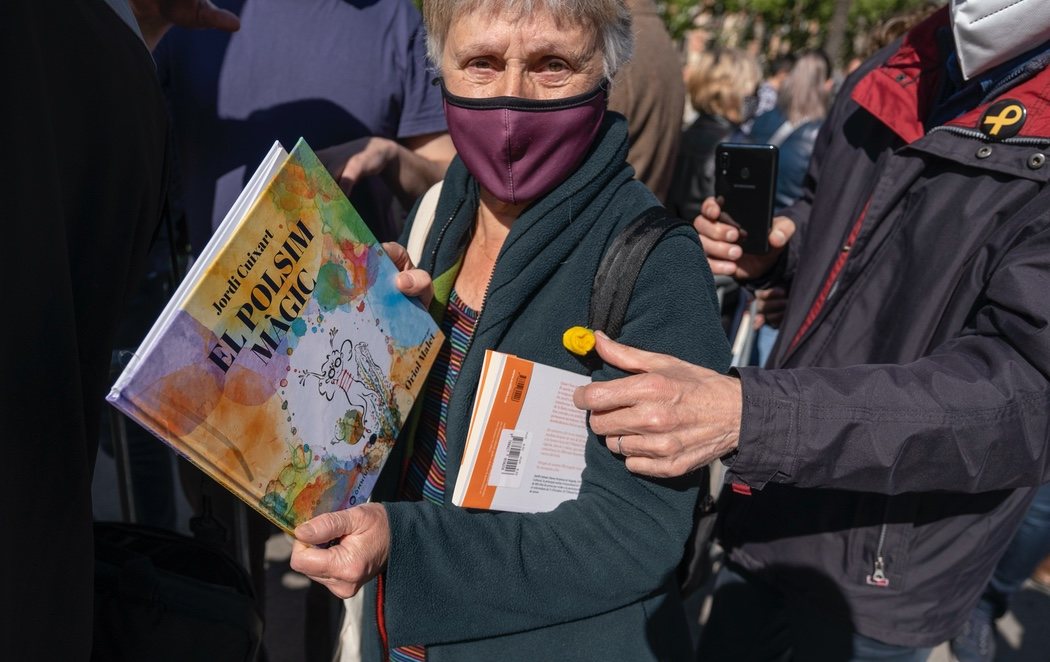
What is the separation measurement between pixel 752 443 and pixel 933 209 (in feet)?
2.04

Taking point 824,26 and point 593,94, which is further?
point 824,26

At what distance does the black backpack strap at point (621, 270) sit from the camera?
1.24 metres

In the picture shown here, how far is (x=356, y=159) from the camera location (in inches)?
72.8

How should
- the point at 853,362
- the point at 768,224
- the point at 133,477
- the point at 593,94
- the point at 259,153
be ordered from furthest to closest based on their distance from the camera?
1. the point at 133,477
2. the point at 259,153
3. the point at 768,224
4. the point at 853,362
5. the point at 593,94

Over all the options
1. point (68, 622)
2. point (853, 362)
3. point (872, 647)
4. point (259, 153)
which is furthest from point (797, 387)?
point (259, 153)

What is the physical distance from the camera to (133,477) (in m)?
2.93

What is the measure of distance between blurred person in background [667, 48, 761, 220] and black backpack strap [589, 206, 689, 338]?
3296mm

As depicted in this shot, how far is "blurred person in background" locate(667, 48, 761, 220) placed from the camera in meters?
4.59

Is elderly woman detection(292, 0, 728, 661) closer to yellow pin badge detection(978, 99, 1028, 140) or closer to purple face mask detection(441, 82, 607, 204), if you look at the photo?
purple face mask detection(441, 82, 607, 204)

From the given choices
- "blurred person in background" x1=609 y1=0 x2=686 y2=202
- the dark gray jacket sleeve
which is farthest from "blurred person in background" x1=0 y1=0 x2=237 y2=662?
"blurred person in background" x1=609 y1=0 x2=686 y2=202

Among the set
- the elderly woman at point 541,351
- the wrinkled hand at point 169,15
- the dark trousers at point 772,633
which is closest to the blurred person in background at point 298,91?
the wrinkled hand at point 169,15

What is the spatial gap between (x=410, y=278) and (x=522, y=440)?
31cm

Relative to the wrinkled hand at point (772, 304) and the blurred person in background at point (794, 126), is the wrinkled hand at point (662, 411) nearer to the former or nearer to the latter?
the wrinkled hand at point (772, 304)

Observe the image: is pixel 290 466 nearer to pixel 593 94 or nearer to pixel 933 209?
pixel 593 94
